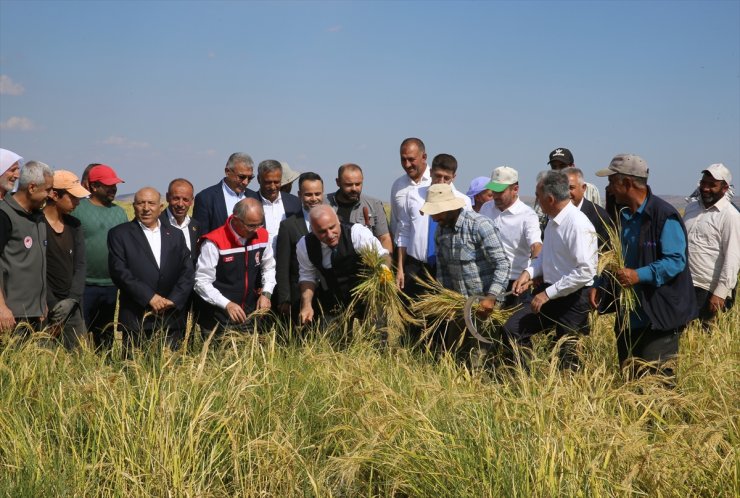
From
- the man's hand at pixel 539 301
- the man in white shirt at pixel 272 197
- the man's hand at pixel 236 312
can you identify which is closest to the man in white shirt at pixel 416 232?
the man in white shirt at pixel 272 197

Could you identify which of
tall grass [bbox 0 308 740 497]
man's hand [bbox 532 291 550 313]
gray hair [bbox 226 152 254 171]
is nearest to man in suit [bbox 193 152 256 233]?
gray hair [bbox 226 152 254 171]

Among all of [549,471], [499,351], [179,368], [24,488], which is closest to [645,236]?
[499,351]

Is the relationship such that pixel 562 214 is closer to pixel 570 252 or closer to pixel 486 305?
pixel 570 252

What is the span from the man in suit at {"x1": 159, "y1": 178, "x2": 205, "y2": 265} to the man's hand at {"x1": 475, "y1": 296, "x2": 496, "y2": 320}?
2561 mm

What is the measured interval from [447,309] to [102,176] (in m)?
3.47

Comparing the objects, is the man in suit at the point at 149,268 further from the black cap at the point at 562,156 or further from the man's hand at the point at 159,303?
the black cap at the point at 562,156

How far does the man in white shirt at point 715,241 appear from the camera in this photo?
6.58 metres

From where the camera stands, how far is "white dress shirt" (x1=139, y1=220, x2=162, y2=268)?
670cm

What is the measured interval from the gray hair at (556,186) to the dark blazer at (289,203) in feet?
8.70

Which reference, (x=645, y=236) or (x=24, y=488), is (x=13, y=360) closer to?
(x=24, y=488)

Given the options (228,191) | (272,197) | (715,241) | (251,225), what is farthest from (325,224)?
(715,241)

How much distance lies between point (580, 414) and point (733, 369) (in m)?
1.76

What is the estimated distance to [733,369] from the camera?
518 cm

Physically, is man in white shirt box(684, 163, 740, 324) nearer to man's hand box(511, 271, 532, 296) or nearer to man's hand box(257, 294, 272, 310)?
man's hand box(511, 271, 532, 296)
